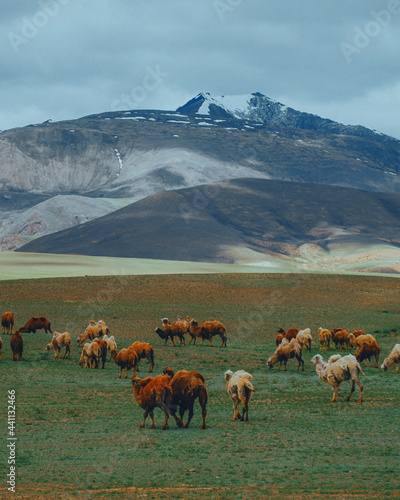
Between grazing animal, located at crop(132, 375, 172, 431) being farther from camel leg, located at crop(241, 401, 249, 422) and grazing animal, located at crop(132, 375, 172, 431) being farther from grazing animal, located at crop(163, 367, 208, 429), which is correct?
camel leg, located at crop(241, 401, 249, 422)

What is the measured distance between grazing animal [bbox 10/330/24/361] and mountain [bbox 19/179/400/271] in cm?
11272

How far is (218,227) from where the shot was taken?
172500 mm

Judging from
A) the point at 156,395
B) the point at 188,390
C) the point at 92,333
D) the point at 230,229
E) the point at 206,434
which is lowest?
the point at 206,434

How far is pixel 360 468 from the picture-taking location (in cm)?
1194

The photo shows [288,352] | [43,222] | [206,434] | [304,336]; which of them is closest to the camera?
[206,434]

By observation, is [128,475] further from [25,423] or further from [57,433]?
[25,423]

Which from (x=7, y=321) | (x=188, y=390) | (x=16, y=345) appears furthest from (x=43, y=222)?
(x=188, y=390)

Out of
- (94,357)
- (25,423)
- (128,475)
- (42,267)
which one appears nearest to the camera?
(128,475)

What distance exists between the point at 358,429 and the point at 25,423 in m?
8.01

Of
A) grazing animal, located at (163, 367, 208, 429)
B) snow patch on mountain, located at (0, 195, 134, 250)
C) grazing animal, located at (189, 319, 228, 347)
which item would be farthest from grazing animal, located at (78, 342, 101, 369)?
snow patch on mountain, located at (0, 195, 134, 250)

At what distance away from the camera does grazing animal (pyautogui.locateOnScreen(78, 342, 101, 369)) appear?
26000mm

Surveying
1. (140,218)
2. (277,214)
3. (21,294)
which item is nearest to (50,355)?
(21,294)

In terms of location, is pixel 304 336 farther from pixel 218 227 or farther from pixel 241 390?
pixel 218 227

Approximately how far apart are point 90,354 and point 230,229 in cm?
14765
